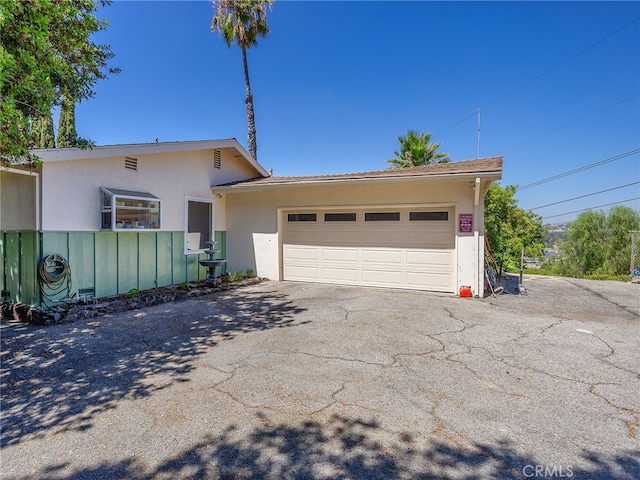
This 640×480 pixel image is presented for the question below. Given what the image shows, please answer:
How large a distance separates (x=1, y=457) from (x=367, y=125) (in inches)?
783

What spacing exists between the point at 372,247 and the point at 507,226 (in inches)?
524

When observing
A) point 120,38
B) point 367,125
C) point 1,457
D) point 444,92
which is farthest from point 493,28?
point 1,457

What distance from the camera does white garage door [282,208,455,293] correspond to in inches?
321

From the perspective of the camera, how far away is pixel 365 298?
7312 mm

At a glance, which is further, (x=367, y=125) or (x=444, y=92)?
(x=367, y=125)

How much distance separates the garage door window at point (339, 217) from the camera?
902cm

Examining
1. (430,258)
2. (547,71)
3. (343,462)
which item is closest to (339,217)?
(430,258)

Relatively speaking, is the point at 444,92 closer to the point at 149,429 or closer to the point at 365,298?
the point at 365,298

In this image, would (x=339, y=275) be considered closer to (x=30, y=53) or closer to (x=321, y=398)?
(x=321, y=398)

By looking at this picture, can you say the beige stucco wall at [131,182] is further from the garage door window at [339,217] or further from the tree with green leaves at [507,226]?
the tree with green leaves at [507,226]

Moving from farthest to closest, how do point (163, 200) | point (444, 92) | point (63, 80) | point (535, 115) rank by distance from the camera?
point (535, 115)
point (444, 92)
point (163, 200)
point (63, 80)

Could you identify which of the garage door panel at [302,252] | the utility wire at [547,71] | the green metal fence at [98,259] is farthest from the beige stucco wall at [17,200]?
the utility wire at [547,71]

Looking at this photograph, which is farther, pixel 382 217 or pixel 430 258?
pixel 382 217

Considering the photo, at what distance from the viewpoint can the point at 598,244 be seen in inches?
1051
